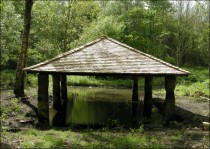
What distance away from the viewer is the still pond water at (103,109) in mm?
15534

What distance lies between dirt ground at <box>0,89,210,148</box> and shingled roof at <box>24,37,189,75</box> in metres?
2.21

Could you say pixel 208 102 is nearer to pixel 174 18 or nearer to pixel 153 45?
pixel 153 45

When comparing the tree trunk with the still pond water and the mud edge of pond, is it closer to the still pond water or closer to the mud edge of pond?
the still pond water

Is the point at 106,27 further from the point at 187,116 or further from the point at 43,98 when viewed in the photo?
the point at 43,98

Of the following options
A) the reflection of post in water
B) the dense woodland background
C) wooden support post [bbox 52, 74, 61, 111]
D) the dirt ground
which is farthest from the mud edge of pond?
the dense woodland background

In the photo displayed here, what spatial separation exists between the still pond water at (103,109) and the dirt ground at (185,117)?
161 centimetres

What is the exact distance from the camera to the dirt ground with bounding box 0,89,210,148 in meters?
11.1

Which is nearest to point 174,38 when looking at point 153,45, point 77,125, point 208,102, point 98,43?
point 153,45

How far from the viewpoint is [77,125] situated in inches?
562

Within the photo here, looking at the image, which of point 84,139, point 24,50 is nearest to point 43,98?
point 84,139

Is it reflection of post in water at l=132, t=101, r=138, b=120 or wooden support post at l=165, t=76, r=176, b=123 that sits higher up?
wooden support post at l=165, t=76, r=176, b=123

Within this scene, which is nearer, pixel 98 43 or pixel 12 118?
pixel 12 118

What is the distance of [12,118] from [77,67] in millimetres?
3476

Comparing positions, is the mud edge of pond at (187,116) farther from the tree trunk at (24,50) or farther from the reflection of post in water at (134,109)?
the tree trunk at (24,50)
